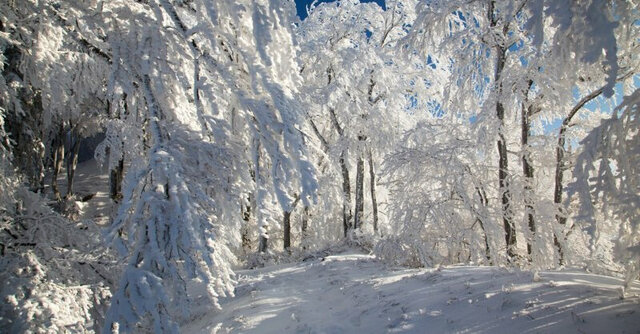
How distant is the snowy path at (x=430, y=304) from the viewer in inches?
153

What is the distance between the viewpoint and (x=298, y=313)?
572 centimetres

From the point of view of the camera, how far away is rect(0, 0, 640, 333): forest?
3.14 m

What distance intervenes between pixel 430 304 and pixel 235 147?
3.29m

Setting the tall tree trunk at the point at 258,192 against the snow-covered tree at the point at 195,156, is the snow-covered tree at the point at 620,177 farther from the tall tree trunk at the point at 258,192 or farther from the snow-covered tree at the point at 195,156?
the tall tree trunk at the point at 258,192

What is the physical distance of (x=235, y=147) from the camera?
13.5 ft

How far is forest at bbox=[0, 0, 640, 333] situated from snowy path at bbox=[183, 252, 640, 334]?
451 mm

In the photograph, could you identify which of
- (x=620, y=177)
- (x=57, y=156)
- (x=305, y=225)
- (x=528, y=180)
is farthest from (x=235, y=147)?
(x=57, y=156)

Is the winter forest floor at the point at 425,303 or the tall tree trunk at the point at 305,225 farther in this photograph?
the tall tree trunk at the point at 305,225

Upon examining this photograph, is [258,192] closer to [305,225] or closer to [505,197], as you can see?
[505,197]

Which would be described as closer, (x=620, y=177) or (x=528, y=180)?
(x=620, y=177)

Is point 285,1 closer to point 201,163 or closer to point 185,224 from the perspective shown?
point 201,163

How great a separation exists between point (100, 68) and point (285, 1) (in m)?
4.68

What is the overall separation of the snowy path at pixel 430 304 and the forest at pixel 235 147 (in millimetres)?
451

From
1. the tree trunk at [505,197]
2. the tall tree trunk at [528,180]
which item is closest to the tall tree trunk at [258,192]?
the tree trunk at [505,197]
